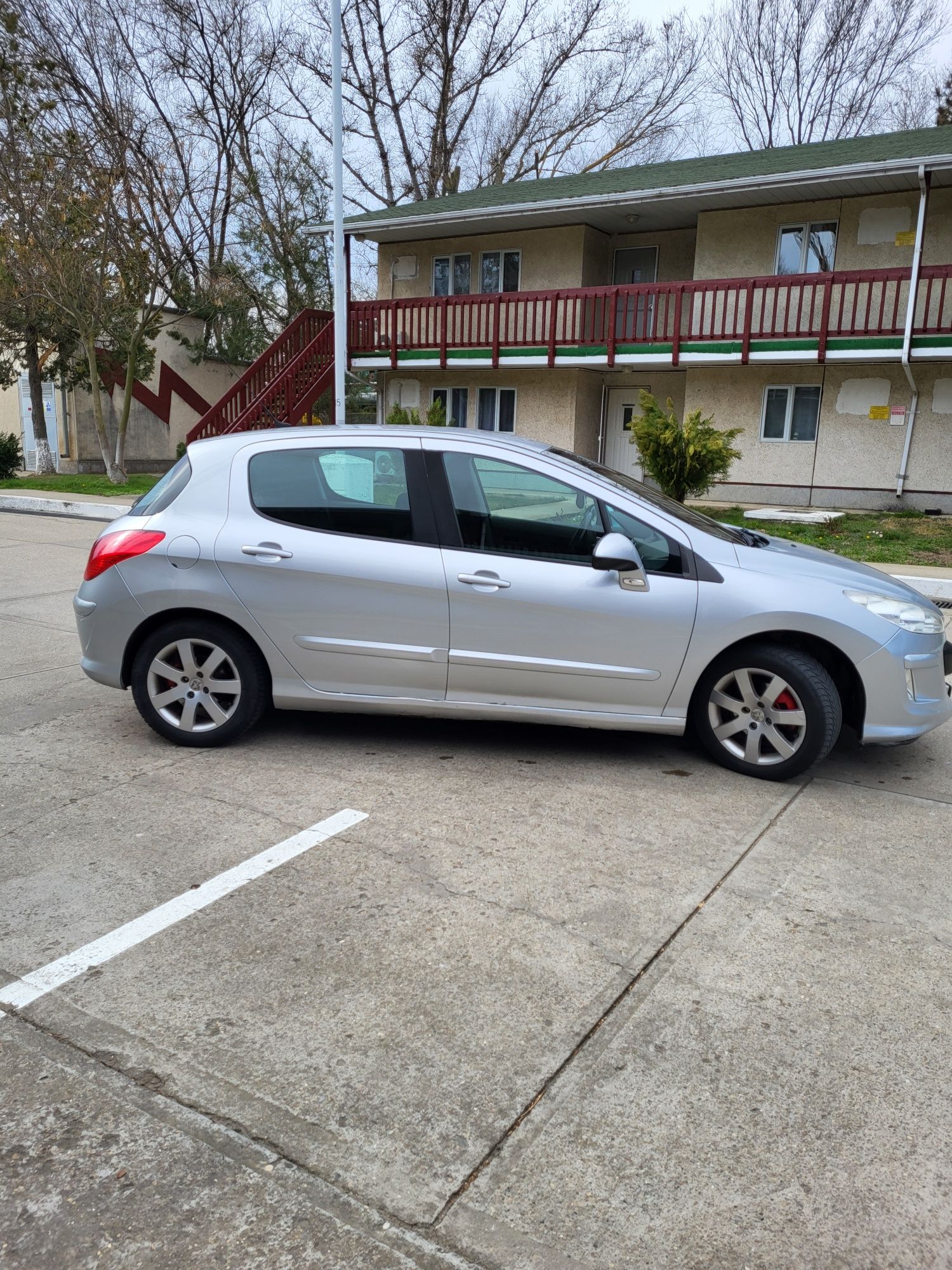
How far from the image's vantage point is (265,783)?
15.4 ft

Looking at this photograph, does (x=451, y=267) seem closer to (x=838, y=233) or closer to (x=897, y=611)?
(x=838, y=233)

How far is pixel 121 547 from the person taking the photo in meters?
5.07

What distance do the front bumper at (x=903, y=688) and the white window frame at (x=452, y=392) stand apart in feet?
58.2

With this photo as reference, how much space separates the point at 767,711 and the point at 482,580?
5.00 feet

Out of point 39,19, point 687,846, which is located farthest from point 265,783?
point 39,19

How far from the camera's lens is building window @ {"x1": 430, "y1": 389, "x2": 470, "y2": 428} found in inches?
866

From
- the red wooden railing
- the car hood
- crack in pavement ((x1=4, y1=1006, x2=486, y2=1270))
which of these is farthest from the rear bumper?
the red wooden railing

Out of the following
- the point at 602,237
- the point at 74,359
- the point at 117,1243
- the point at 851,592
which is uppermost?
the point at 602,237

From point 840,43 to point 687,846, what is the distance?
38.9 m

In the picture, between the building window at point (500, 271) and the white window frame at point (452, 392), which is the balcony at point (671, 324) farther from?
the white window frame at point (452, 392)

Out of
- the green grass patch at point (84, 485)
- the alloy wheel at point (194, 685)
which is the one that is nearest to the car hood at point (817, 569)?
the alloy wheel at point (194, 685)

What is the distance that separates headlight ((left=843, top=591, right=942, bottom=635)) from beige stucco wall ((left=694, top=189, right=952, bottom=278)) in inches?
583

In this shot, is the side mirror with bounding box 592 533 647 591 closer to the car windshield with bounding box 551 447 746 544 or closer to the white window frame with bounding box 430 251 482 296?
the car windshield with bounding box 551 447 746 544

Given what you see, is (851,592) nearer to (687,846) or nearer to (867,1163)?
(687,846)
